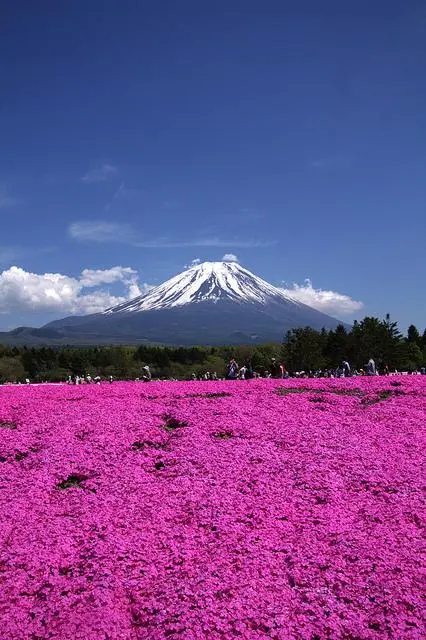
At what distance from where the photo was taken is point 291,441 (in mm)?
12617

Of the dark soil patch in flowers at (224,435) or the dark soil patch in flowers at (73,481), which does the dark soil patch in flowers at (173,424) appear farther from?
the dark soil patch in flowers at (73,481)

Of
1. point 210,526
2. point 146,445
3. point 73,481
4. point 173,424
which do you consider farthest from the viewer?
point 173,424

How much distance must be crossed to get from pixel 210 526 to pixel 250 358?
243ft

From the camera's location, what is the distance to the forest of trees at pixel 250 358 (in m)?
76.5

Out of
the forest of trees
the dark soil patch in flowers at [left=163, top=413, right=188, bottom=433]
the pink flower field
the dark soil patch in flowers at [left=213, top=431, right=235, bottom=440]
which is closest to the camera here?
the pink flower field

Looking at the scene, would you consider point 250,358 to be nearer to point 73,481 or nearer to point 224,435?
point 224,435

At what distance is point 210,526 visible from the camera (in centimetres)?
830

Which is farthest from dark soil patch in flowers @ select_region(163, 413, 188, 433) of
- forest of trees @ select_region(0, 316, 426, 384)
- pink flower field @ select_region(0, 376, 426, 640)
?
forest of trees @ select_region(0, 316, 426, 384)

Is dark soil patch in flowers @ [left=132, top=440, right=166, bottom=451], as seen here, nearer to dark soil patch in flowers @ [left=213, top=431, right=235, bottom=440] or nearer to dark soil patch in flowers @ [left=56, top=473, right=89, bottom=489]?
dark soil patch in flowers @ [left=213, top=431, right=235, bottom=440]

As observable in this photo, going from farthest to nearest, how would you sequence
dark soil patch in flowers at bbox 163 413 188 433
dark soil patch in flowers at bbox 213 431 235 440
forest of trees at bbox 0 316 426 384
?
forest of trees at bbox 0 316 426 384
dark soil patch in flowers at bbox 163 413 188 433
dark soil patch in flowers at bbox 213 431 235 440

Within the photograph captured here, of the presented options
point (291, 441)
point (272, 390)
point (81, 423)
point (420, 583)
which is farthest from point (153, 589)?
point (272, 390)

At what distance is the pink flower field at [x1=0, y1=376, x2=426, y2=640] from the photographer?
240 inches

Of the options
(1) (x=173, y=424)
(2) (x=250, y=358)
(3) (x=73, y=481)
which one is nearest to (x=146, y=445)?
(1) (x=173, y=424)

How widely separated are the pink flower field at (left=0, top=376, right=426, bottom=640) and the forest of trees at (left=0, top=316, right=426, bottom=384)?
2093 inches
